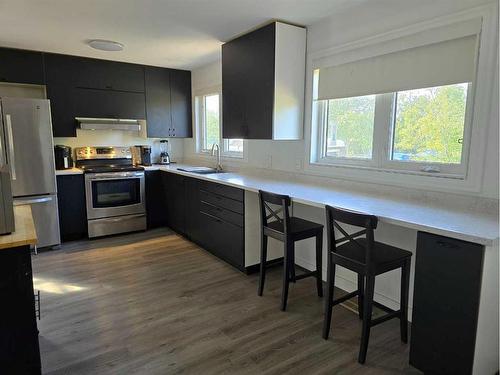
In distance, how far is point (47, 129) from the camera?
3.68 m

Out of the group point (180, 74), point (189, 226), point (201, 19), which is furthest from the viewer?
point (180, 74)

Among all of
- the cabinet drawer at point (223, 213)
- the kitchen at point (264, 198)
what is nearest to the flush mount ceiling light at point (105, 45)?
the kitchen at point (264, 198)

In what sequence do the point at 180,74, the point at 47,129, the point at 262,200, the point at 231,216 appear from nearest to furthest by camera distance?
the point at 262,200
the point at 231,216
the point at 47,129
the point at 180,74

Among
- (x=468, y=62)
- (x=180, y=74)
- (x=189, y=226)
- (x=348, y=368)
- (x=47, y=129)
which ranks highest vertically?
(x=180, y=74)

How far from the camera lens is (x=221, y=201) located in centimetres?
335

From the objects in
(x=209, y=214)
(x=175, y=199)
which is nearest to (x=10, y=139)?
(x=175, y=199)

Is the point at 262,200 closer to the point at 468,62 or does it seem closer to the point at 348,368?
the point at 348,368

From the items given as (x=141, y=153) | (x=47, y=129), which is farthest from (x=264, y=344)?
(x=141, y=153)

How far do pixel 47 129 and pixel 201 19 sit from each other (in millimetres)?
2169

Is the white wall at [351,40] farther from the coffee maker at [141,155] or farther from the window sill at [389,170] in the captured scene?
the coffee maker at [141,155]

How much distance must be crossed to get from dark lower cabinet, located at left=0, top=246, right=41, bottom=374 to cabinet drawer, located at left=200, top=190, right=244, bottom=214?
1800 millimetres

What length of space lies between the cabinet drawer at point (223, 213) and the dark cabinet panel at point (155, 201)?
1.21 m

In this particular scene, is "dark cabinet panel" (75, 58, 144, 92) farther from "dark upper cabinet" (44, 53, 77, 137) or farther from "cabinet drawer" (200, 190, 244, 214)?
"cabinet drawer" (200, 190, 244, 214)

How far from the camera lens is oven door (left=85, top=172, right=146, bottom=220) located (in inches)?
165
